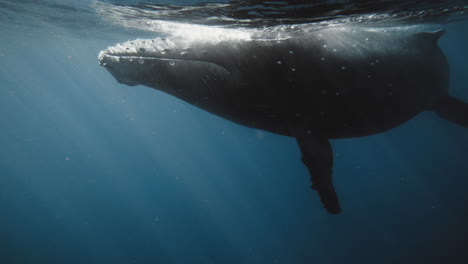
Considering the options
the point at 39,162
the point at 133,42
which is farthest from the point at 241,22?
the point at 39,162

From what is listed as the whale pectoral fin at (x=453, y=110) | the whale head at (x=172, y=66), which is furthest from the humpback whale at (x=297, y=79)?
the whale pectoral fin at (x=453, y=110)

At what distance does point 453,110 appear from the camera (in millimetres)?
6691

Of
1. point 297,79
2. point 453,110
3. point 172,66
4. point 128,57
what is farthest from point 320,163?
point 453,110

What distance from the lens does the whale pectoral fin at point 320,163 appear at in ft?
13.6

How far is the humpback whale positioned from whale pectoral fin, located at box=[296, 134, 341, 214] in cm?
2

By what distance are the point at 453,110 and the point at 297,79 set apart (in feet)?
17.7

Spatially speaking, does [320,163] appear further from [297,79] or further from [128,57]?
[128,57]

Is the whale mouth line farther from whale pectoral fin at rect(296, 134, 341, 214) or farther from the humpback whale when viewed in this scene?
whale pectoral fin at rect(296, 134, 341, 214)

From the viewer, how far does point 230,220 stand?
3083 inches

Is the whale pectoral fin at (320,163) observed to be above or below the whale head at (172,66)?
below

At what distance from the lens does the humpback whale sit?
3877 millimetres

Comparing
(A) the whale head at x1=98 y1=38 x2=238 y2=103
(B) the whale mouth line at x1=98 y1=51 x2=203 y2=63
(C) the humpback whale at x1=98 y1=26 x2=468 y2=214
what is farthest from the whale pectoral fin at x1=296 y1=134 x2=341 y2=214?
(B) the whale mouth line at x1=98 y1=51 x2=203 y2=63

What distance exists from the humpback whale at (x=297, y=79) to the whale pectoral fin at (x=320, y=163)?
0.02m

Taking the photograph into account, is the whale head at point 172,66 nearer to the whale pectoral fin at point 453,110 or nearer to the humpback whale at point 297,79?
the humpback whale at point 297,79
